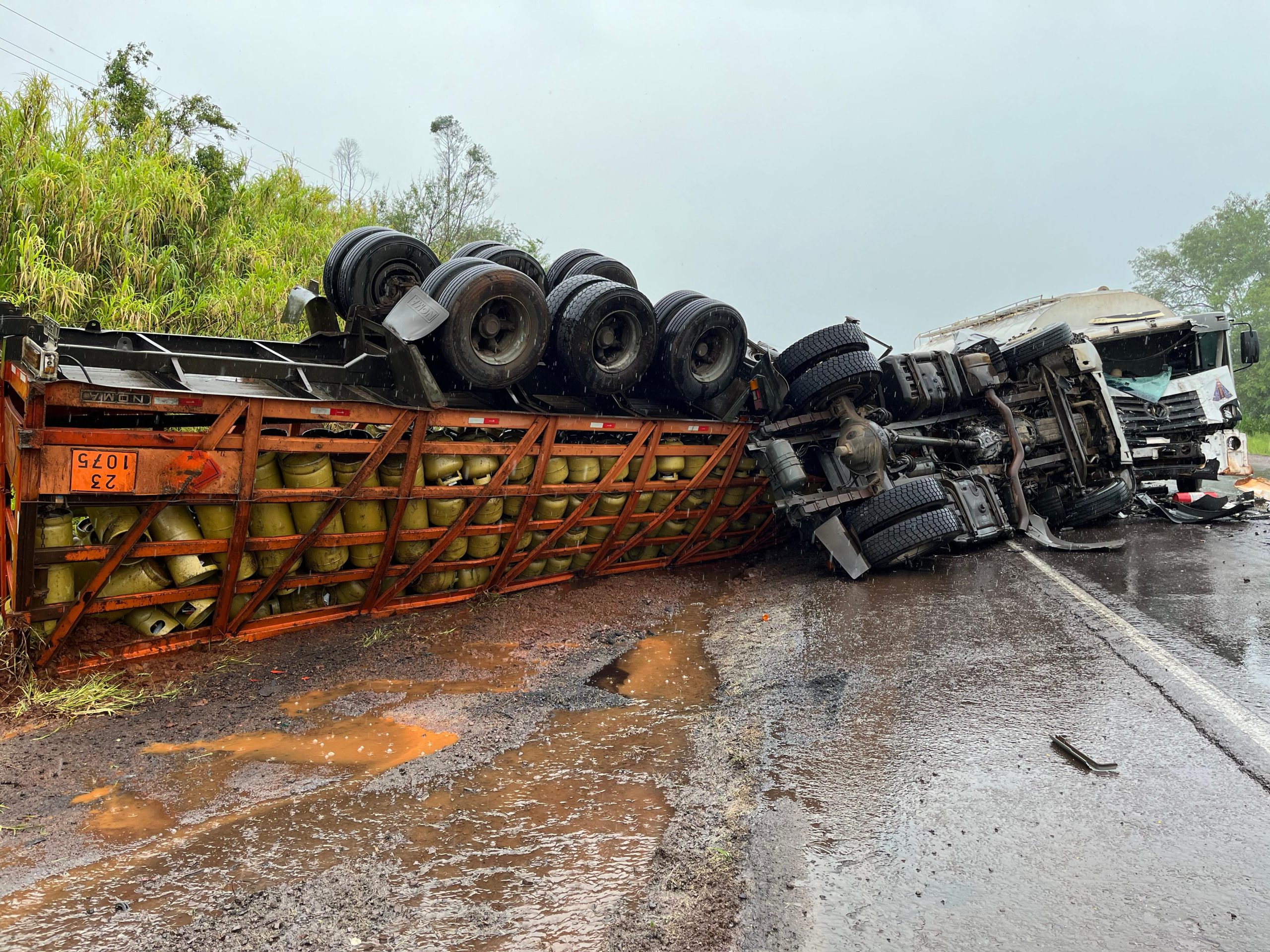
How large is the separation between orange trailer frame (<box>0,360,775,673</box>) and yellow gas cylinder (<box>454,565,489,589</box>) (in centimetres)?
5

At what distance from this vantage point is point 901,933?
218cm

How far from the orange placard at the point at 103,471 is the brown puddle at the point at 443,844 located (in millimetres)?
1355

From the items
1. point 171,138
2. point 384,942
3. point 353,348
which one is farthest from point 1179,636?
point 171,138

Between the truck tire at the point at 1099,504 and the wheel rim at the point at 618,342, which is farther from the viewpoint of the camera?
the truck tire at the point at 1099,504

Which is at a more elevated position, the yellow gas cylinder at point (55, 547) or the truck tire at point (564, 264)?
the truck tire at point (564, 264)

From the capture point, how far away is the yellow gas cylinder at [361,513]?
503cm

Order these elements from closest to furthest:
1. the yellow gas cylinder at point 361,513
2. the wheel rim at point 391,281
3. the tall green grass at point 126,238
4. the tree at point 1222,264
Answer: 1. the yellow gas cylinder at point 361,513
2. the wheel rim at point 391,281
3. the tall green grass at point 126,238
4. the tree at point 1222,264

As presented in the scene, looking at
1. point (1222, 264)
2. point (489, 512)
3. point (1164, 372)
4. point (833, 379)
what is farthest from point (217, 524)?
point (1222, 264)

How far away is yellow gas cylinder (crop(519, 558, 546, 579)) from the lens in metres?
6.43

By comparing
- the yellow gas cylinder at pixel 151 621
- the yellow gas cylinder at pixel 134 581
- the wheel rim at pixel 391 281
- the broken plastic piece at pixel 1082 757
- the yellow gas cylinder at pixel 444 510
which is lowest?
the yellow gas cylinder at pixel 151 621

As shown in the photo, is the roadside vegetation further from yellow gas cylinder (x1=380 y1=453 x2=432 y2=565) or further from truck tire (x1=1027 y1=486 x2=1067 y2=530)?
truck tire (x1=1027 y1=486 x2=1067 y2=530)

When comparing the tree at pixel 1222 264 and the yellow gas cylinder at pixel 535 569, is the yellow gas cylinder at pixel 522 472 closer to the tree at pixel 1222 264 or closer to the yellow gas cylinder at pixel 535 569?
the yellow gas cylinder at pixel 535 569

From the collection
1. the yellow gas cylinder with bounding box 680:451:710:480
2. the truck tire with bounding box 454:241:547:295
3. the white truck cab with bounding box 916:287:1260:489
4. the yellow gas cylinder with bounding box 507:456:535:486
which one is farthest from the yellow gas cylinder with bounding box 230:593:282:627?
the white truck cab with bounding box 916:287:1260:489

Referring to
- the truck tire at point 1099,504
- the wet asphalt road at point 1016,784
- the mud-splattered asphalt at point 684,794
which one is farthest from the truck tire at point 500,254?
the truck tire at point 1099,504
